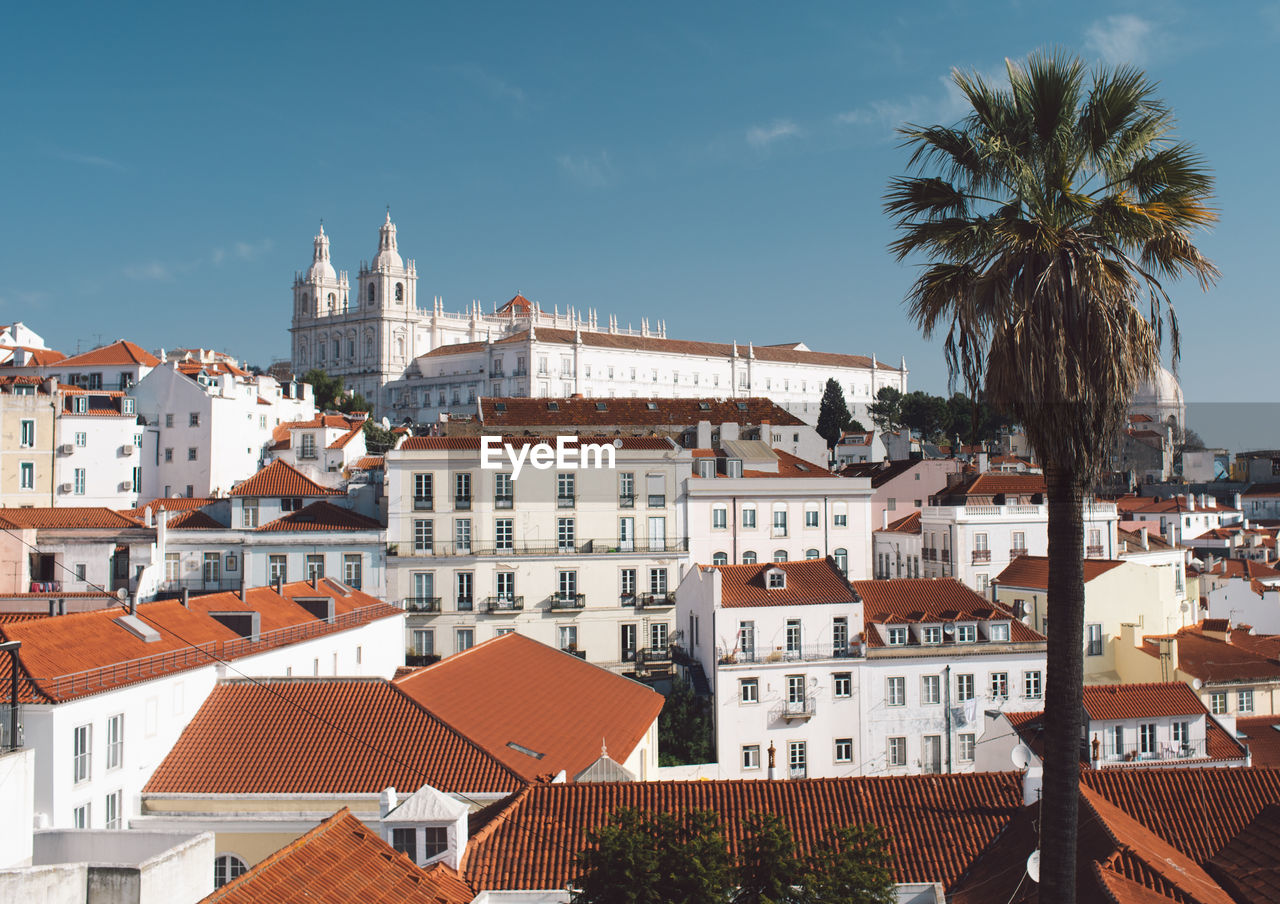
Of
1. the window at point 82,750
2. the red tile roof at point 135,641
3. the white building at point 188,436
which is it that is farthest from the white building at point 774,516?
the white building at point 188,436

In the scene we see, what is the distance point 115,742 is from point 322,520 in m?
25.8

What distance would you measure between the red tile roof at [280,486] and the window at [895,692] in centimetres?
2483

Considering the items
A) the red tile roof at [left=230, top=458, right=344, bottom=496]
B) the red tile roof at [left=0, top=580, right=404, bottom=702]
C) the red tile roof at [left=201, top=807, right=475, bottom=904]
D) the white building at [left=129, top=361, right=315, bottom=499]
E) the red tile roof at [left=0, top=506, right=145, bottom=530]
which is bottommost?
the red tile roof at [left=201, top=807, right=475, bottom=904]

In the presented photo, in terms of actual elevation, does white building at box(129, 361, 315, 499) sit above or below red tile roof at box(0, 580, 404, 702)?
above

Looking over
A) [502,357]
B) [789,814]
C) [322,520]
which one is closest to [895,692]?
[789,814]

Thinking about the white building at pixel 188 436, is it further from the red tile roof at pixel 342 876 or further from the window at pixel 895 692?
the red tile roof at pixel 342 876

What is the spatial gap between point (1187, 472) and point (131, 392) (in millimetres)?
90167

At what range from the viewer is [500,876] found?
13.6 metres

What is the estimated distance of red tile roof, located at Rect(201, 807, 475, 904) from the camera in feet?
34.3

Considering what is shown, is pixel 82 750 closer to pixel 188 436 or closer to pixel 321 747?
pixel 321 747

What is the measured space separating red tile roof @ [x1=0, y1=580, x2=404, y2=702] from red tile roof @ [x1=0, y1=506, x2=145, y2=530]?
58.6 feet

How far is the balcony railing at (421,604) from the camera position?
42812 mm

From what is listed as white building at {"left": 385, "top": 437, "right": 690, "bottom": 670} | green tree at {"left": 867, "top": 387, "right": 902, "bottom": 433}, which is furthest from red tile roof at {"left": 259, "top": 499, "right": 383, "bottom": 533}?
green tree at {"left": 867, "top": 387, "right": 902, "bottom": 433}

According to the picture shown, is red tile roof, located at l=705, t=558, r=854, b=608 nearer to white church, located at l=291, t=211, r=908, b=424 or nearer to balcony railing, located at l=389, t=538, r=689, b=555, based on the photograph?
balcony railing, located at l=389, t=538, r=689, b=555
